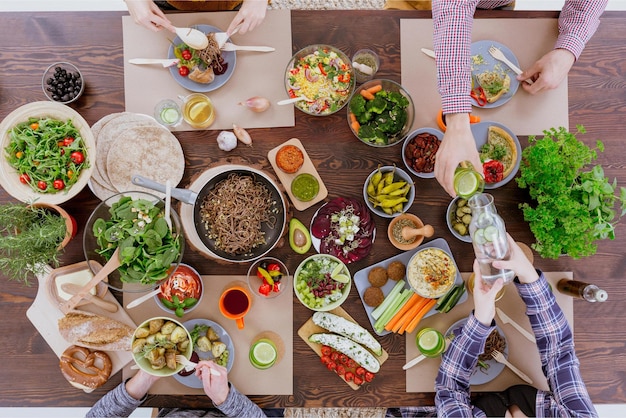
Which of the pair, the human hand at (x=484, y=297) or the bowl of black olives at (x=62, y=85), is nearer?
the human hand at (x=484, y=297)

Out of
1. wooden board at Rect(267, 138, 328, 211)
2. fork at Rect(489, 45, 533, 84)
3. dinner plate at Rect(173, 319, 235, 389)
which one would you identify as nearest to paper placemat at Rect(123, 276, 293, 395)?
dinner plate at Rect(173, 319, 235, 389)

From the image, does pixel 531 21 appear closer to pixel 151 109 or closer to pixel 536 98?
pixel 536 98

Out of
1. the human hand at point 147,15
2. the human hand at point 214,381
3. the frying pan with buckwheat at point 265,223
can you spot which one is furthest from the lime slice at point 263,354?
the human hand at point 147,15

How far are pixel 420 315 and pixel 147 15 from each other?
1916 mm

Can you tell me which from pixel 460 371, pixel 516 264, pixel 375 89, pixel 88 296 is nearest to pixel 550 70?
pixel 375 89

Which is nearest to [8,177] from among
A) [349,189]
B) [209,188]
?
[209,188]

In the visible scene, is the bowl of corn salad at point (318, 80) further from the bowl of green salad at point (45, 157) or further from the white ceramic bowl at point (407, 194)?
the bowl of green salad at point (45, 157)

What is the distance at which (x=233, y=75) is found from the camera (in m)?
2.23

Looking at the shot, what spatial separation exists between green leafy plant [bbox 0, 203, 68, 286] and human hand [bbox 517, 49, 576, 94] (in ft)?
7.54

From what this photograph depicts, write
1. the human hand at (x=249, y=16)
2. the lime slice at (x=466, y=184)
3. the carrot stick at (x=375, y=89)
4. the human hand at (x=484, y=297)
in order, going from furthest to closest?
1. the carrot stick at (x=375, y=89)
2. the human hand at (x=249, y=16)
3. the human hand at (x=484, y=297)
4. the lime slice at (x=466, y=184)

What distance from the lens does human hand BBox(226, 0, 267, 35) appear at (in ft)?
6.86

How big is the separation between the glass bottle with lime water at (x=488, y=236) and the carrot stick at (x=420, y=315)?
12.0 inches

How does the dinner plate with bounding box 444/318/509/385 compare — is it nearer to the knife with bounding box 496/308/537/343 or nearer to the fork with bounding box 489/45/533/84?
the knife with bounding box 496/308/537/343

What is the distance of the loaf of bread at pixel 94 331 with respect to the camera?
83.9 inches
